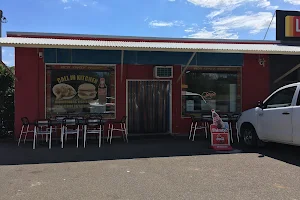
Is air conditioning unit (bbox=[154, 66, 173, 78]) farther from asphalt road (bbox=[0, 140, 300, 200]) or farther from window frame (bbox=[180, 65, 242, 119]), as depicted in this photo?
asphalt road (bbox=[0, 140, 300, 200])

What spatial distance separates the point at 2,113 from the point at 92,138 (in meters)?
Result: 3.13

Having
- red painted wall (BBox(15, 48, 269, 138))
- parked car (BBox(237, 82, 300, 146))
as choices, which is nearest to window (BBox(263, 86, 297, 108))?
parked car (BBox(237, 82, 300, 146))

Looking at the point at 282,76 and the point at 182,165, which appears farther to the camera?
the point at 282,76

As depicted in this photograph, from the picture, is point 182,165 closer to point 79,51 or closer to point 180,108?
point 180,108

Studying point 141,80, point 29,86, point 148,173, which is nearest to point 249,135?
point 148,173

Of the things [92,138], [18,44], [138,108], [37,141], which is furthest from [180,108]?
[18,44]

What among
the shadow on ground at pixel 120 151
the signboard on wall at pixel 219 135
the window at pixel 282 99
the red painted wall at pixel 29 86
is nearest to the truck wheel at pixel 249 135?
the shadow on ground at pixel 120 151

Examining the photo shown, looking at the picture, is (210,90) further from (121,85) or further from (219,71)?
(121,85)

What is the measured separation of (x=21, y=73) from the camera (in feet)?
33.7

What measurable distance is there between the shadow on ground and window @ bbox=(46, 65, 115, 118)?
4.62ft

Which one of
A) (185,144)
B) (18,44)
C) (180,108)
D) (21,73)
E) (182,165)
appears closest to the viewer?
(182,165)

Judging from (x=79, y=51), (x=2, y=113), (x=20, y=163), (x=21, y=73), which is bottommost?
(x=20, y=163)

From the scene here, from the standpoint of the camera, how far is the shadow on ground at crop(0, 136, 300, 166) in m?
7.50

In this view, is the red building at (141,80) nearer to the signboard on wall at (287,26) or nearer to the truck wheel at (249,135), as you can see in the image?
the signboard on wall at (287,26)
